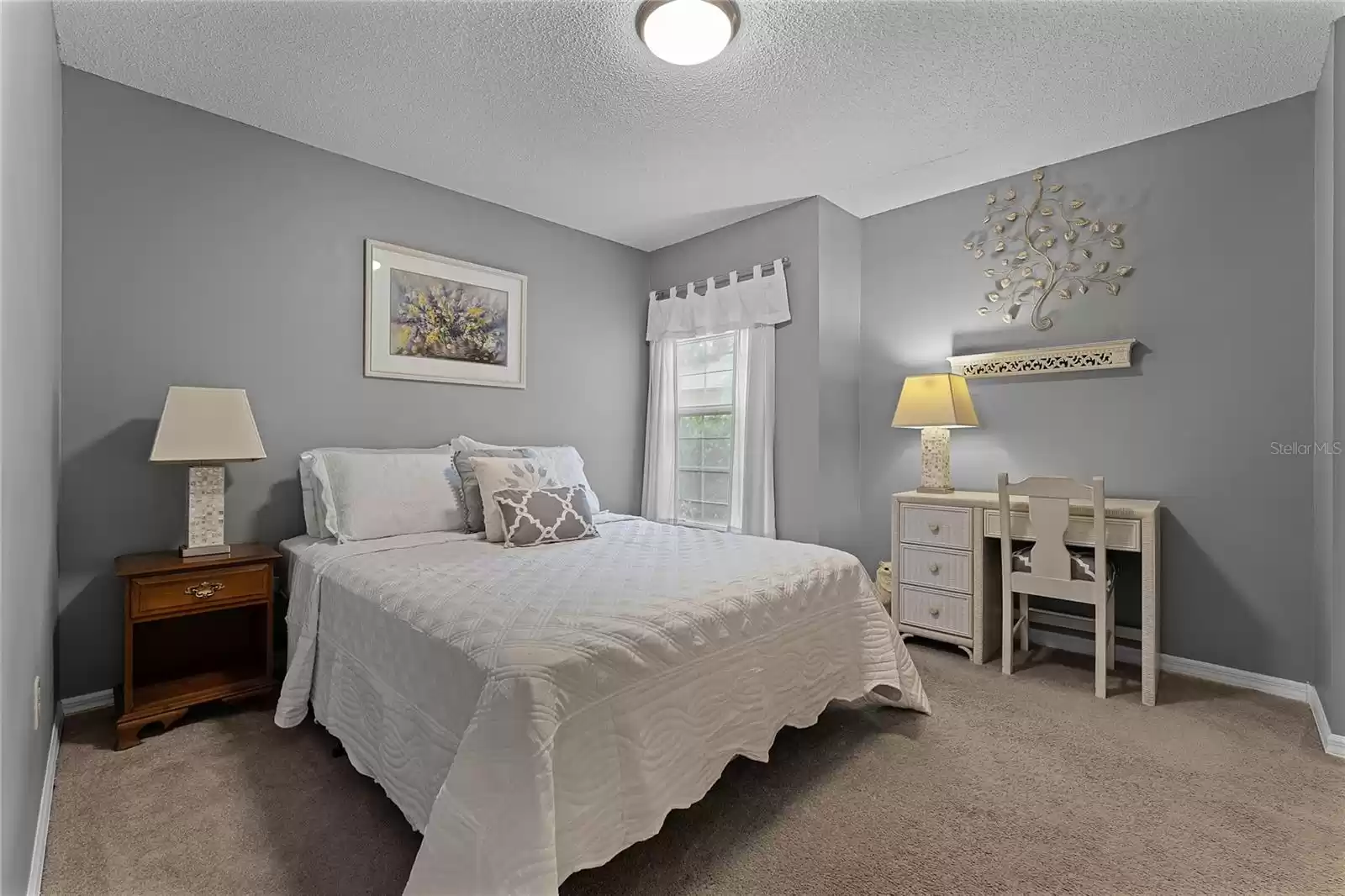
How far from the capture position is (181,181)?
2.64 m

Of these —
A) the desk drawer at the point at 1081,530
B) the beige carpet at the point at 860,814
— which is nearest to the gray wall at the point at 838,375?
the desk drawer at the point at 1081,530

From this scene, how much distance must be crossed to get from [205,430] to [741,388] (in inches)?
111

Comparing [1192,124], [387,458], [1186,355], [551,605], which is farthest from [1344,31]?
[387,458]

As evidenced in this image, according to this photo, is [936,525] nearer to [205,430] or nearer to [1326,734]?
[1326,734]

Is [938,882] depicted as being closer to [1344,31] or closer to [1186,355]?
[1186,355]

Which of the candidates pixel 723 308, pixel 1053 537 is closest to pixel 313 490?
pixel 723 308

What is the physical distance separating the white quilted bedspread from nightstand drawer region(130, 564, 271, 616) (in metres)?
0.14

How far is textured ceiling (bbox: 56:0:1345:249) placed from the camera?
213 centimetres

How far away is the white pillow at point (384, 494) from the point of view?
2.63m

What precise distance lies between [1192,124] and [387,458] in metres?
4.15

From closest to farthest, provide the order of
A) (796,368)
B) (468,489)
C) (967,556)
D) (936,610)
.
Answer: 1. (468,489)
2. (967,556)
3. (936,610)
4. (796,368)

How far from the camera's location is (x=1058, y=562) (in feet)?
8.95

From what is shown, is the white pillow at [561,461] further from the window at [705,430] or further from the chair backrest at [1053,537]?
the chair backrest at [1053,537]

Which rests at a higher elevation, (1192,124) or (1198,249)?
(1192,124)
